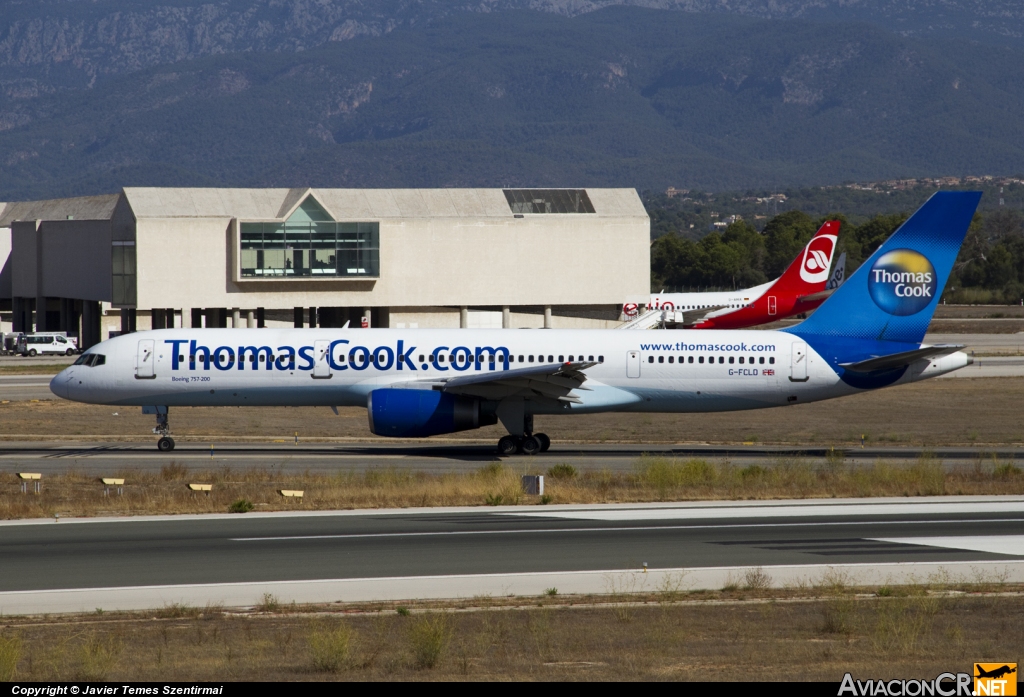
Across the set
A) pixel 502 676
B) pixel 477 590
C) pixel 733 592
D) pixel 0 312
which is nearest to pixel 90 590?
pixel 477 590

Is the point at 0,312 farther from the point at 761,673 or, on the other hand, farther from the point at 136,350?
the point at 761,673

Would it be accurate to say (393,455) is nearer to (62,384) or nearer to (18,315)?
(62,384)

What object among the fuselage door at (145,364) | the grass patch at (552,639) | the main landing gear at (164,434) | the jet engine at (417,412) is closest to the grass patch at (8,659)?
the grass patch at (552,639)

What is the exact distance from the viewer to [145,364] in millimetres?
38531

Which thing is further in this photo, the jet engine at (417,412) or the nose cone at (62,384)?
the nose cone at (62,384)

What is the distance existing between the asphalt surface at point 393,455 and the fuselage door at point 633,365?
8.19 feet

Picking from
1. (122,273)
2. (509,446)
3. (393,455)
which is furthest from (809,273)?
(393,455)

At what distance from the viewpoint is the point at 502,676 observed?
542 inches

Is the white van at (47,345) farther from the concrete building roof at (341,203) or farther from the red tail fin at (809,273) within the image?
the red tail fin at (809,273)

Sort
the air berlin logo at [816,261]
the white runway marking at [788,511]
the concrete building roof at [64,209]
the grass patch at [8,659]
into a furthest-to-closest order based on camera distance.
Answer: the concrete building roof at [64,209] → the air berlin logo at [816,261] → the white runway marking at [788,511] → the grass patch at [8,659]

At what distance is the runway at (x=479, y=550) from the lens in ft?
63.3

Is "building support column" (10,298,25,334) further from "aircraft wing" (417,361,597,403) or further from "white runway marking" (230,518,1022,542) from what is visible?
"white runway marking" (230,518,1022,542)

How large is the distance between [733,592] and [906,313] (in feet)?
74.5

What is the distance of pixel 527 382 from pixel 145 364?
11.8m
